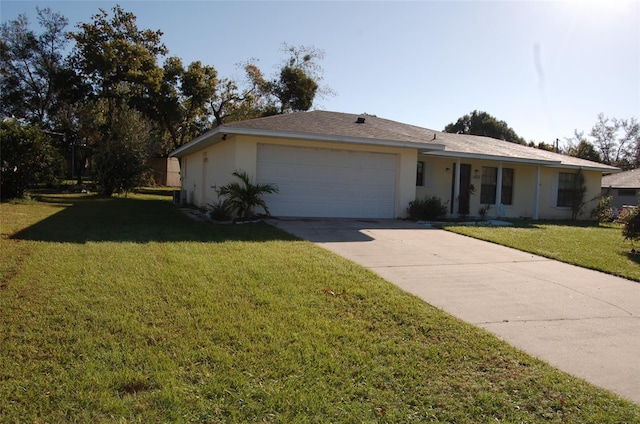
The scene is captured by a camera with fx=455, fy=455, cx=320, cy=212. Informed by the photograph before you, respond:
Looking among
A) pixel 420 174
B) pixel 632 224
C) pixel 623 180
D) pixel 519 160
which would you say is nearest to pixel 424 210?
pixel 420 174

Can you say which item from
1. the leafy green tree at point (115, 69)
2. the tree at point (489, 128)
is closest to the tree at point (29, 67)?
the leafy green tree at point (115, 69)

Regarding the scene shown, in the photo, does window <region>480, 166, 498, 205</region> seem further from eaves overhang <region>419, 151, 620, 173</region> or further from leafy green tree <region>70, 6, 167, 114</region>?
leafy green tree <region>70, 6, 167, 114</region>

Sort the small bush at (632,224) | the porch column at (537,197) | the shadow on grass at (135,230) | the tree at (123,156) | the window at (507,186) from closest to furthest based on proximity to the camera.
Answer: the shadow on grass at (135,230) < the small bush at (632,224) < the porch column at (537,197) < the window at (507,186) < the tree at (123,156)

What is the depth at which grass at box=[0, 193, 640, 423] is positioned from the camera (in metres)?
3.04

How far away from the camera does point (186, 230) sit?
10.5 metres

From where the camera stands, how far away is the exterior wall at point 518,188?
17.3 meters

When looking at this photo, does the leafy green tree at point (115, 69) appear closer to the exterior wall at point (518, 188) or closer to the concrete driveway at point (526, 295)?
the exterior wall at point (518, 188)

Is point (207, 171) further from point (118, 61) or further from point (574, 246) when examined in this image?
point (118, 61)

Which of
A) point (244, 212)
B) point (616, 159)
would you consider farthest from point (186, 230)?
point (616, 159)

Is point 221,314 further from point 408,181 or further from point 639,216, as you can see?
point 408,181

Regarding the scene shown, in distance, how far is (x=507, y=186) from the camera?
18.9 meters

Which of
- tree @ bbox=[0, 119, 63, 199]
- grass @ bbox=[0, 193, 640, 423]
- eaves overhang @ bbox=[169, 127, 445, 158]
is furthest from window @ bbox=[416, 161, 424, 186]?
tree @ bbox=[0, 119, 63, 199]

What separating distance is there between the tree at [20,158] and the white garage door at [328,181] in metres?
9.80

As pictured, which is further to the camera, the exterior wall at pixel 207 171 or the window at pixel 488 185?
the window at pixel 488 185
